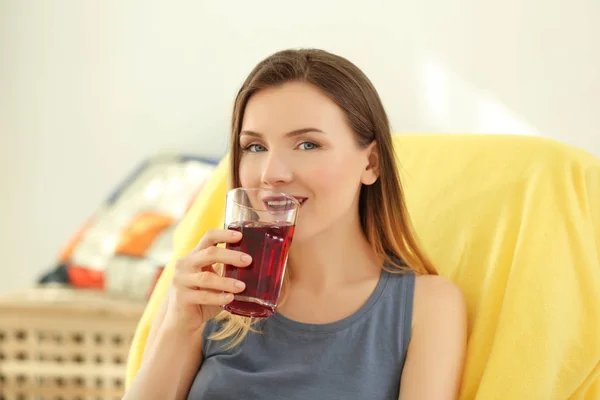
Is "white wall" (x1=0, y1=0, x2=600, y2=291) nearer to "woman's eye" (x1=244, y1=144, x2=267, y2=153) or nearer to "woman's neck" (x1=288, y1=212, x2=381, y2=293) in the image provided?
"woman's neck" (x1=288, y1=212, x2=381, y2=293)

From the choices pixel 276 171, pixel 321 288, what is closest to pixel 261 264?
pixel 276 171

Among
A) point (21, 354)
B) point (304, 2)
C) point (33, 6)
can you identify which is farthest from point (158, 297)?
point (33, 6)

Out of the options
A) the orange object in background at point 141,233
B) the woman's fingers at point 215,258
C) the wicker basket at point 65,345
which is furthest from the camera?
the orange object in background at point 141,233

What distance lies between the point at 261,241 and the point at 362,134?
0.99 ft

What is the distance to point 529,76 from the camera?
2566 mm

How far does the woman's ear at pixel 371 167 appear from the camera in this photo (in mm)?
1306

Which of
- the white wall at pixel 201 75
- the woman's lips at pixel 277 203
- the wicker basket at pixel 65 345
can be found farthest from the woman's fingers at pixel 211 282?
the white wall at pixel 201 75

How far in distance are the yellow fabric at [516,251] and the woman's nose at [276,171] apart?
0.37m

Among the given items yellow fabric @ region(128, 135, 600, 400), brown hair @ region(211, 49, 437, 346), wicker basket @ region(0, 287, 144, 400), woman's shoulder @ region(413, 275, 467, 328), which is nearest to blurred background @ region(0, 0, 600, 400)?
wicker basket @ region(0, 287, 144, 400)

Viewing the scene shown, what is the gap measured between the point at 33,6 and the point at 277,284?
292cm

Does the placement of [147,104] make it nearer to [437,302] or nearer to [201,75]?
[201,75]

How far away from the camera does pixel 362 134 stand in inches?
50.1

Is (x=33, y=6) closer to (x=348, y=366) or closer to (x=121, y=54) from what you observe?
(x=121, y=54)

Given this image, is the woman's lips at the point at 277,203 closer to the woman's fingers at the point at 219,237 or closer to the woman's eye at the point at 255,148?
the woman's fingers at the point at 219,237
